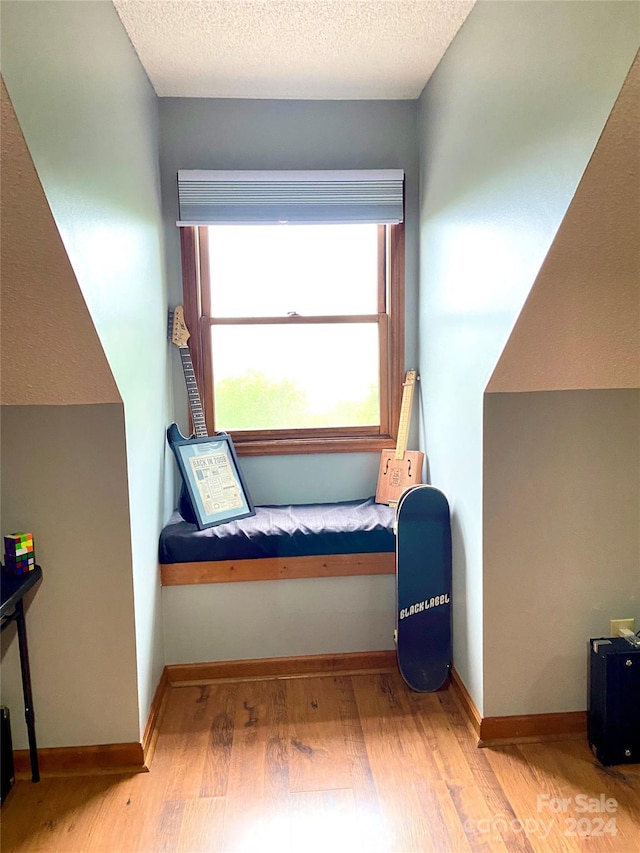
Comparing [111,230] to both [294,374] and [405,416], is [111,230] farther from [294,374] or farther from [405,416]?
[405,416]

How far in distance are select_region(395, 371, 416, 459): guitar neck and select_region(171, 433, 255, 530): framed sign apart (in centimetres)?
72

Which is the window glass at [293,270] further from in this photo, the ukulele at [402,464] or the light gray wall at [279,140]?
the ukulele at [402,464]

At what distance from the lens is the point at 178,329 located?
107 inches

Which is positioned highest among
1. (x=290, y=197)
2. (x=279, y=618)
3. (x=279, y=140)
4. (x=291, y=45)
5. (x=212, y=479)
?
(x=291, y=45)

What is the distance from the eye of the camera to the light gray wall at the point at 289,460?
8.30ft

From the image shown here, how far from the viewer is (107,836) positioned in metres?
1.75

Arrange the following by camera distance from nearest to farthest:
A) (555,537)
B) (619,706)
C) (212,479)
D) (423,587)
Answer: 1. (619,706)
2. (555,537)
3. (423,587)
4. (212,479)

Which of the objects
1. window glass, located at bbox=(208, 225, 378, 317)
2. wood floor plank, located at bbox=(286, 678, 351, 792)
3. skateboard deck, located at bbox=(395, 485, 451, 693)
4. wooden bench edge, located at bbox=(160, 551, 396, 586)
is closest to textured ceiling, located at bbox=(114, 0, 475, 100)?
window glass, located at bbox=(208, 225, 378, 317)

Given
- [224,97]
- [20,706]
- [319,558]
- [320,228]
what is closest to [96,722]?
[20,706]

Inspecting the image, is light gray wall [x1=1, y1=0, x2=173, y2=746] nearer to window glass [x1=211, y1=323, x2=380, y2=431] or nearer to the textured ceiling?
the textured ceiling

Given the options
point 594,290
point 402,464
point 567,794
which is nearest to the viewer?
point 594,290

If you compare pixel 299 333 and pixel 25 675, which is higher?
pixel 299 333

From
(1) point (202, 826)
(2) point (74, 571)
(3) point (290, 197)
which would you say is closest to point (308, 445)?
(3) point (290, 197)

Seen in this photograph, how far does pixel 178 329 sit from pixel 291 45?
3.87 feet
